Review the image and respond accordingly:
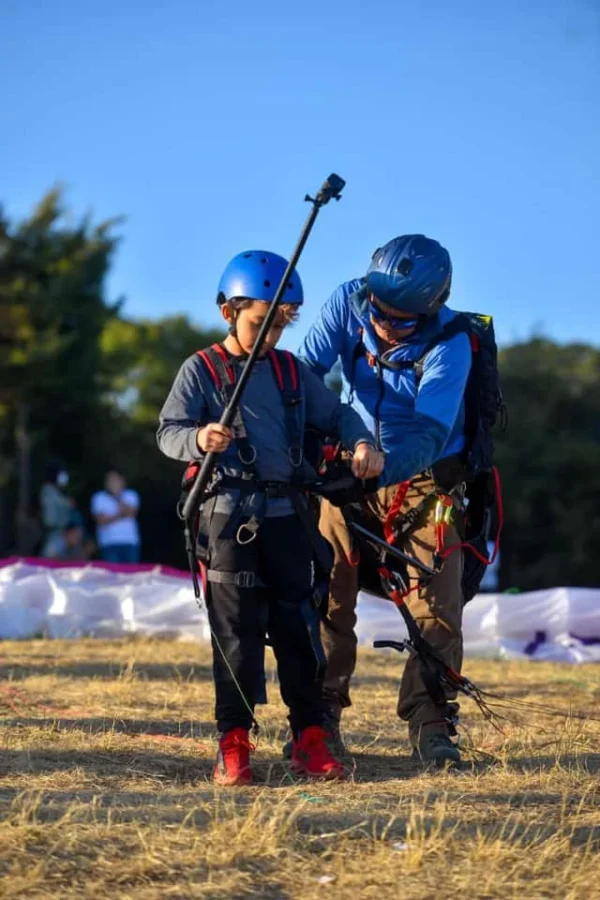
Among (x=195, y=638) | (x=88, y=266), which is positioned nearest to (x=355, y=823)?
(x=195, y=638)

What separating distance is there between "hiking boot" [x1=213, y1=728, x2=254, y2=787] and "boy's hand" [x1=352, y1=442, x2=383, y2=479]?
3.35ft

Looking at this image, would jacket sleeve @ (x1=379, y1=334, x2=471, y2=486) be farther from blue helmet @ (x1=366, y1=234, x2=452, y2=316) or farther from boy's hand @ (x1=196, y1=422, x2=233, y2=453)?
boy's hand @ (x1=196, y1=422, x2=233, y2=453)

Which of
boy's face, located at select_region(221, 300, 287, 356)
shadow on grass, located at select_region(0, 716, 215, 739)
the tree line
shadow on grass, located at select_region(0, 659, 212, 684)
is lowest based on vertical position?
shadow on grass, located at select_region(0, 716, 215, 739)

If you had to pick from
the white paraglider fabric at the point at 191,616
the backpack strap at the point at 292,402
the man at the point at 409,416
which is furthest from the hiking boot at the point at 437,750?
the white paraglider fabric at the point at 191,616

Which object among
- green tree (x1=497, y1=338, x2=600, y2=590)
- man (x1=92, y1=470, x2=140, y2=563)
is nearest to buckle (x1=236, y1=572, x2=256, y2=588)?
man (x1=92, y1=470, x2=140, y2=563)

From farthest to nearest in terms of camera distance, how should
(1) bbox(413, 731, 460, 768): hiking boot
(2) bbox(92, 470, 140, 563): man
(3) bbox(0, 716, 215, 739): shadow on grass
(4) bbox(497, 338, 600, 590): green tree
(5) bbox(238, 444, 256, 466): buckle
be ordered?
(4) bbox(497, 338, 600, 590): green tree < (2) bbox(92, 470, 140, 563): man < (3) bbox(0, 716, 215, 739): shadow on grass < (1) bbox(413, 731, 460, 768): hiking boot < (5) bbox(238, 444, 256, 466): buckle

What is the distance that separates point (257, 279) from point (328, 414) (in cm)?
57

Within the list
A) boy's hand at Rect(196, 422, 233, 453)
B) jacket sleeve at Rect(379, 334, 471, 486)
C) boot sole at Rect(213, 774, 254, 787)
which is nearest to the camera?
boy's hand at Rect(196, 422, 233, 453)

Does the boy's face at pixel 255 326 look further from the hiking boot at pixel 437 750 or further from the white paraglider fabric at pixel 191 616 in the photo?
the white paraglider fabric at pixel 191 616

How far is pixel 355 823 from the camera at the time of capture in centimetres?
418

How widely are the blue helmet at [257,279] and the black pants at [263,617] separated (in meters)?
0.82

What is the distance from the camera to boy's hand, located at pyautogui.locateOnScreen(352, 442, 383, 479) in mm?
5062

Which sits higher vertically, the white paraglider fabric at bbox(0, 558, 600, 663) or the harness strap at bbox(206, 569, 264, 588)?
the harness strap at bbox(206, 569, 264, 588)

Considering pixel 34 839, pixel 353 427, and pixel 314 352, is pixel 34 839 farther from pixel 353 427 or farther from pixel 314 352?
pixel 314 352
